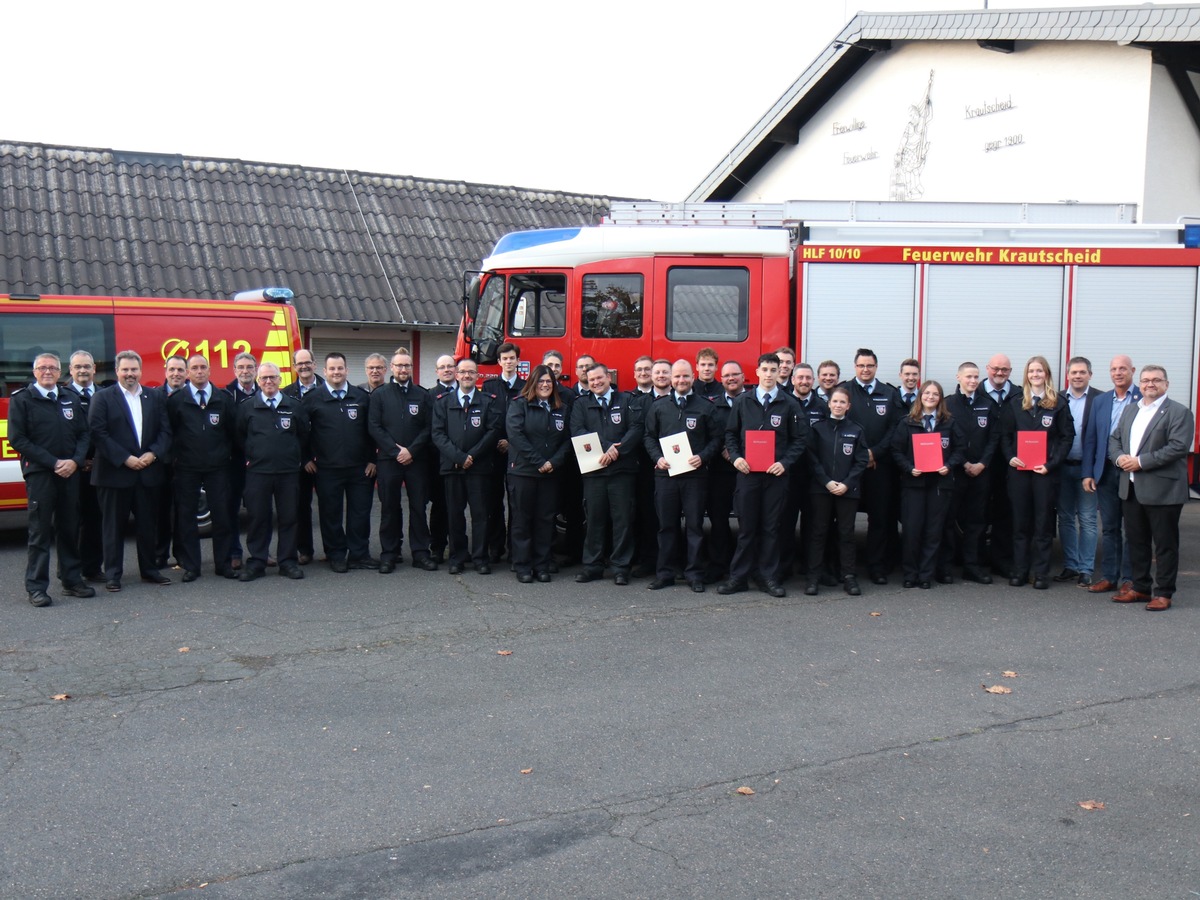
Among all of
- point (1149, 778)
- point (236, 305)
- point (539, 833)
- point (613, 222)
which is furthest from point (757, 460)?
point (236, 305)

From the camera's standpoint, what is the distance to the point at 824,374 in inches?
393

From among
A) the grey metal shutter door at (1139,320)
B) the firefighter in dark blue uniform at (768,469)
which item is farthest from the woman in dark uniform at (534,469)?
the grey metal shutter door at (1139,320)

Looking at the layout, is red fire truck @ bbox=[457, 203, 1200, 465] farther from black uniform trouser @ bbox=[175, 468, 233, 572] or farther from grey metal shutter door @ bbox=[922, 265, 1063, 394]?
black uniform trouser @ bbox=[175, 468, 233, 572]

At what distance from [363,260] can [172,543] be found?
1055 centimetres

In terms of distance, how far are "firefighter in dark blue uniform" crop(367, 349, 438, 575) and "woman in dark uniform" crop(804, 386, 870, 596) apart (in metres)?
3.37

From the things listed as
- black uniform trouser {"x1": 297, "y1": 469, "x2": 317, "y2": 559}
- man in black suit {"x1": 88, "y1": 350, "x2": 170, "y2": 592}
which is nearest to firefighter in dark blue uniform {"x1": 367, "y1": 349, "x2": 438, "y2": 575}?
black uniform trouser {"x1": 297, "y1": 469, "x2": 317, "y2": 559}

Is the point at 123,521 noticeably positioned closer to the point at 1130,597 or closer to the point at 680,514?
the point at 680,514

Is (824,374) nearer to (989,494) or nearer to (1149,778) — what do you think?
(989,494)

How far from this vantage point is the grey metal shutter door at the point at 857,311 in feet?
35.0

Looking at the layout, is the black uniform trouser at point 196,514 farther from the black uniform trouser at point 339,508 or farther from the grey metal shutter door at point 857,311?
the grey metal shutter door at point 857,311

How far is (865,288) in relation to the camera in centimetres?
1066

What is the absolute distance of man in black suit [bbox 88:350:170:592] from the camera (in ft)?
29.8

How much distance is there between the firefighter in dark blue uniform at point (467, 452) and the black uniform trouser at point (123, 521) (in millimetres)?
2444

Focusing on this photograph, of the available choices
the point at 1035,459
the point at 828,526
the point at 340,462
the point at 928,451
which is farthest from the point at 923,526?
the point at 340,462
